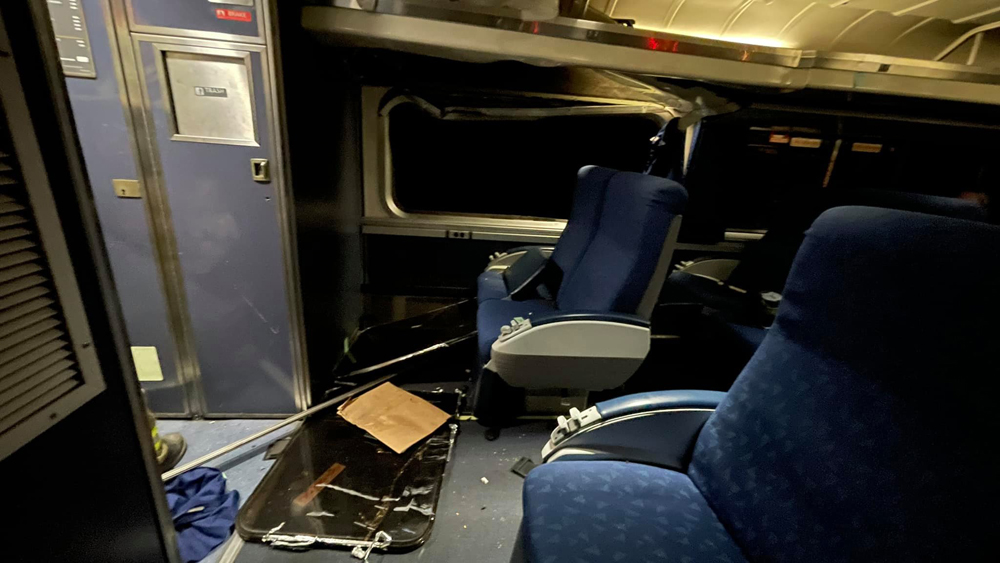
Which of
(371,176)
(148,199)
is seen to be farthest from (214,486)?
(371,176)

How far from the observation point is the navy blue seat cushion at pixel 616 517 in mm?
876

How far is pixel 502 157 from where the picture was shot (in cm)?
291

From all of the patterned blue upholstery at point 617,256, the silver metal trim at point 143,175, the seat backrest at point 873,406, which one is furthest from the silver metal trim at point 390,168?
the seat backrest at point 873,406

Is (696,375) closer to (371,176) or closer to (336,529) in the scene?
(336,529)

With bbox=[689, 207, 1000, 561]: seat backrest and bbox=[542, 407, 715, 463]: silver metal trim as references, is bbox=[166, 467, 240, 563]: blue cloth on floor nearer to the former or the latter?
bbox=[542, 407, 715, 463]: silver metal trim

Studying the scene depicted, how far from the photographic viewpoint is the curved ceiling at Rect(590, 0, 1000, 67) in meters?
1.80

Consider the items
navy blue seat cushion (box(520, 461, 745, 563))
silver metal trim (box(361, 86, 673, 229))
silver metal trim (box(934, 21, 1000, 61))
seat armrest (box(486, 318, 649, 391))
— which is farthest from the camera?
silver metal trim (box(361, 86, 673, 229))

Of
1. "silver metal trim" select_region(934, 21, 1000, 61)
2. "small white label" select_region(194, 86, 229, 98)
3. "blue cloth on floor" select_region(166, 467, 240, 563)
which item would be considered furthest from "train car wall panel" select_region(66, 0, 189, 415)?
"silver metal trim" select_region(934, 21, 1000, 61)

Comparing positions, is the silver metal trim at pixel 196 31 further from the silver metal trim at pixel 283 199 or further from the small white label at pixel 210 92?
the small white label at pixel 210 92

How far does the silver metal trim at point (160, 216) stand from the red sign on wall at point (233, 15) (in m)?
0.30

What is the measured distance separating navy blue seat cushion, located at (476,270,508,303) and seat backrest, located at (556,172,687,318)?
19.7 inches

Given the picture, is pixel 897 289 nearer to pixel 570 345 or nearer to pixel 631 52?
pixel 570 345

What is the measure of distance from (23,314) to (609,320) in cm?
157

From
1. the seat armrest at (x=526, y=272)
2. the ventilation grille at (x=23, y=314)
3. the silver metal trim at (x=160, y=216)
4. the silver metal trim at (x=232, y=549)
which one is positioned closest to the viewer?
the ventilation grille at (x=23, y=314)
